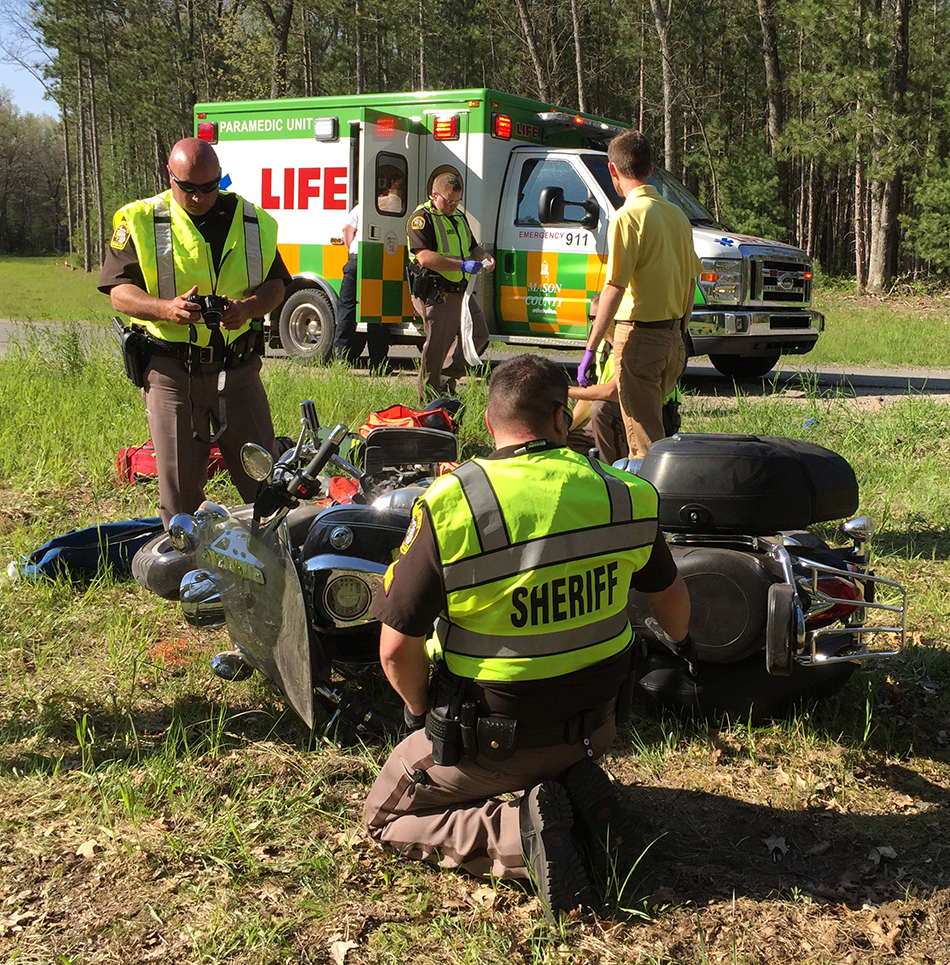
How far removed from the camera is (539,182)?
1022cm

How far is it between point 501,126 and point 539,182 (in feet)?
2.20

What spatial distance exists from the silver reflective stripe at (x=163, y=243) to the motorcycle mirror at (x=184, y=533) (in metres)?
1.17

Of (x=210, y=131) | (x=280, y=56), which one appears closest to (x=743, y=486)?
(x=210, y=131)

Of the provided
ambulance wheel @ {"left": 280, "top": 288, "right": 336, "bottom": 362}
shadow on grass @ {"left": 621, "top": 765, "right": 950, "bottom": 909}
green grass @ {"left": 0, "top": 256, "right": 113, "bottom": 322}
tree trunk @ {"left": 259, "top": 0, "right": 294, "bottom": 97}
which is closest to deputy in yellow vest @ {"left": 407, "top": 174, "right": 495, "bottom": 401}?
A: ambulance wheel @ {"left": 280, "top": 288, "right": 336, "bottom": 362}

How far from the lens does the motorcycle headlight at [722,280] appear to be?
382 inches

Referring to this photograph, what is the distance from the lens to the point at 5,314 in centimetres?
1919

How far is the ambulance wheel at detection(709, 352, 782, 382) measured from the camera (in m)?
11.4

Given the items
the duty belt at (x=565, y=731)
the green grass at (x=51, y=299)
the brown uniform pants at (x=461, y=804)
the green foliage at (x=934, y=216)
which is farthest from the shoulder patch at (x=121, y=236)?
the green foliage at (x=934, y=216)

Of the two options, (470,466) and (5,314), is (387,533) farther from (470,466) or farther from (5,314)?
(5,314)

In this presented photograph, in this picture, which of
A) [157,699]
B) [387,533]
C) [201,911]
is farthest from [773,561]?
[157,699]

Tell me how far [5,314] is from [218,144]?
918cm

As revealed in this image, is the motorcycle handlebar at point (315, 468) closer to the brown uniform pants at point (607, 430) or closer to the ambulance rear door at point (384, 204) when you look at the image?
the brown uniform pants at point (607, 430)

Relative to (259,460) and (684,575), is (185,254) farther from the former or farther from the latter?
(684,575)

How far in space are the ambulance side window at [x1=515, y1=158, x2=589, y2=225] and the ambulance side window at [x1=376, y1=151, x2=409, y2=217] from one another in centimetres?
118
